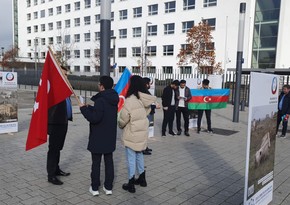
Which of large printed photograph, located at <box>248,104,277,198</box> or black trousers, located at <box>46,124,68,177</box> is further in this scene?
black trousers, located at <box>46,124,68,177</box>

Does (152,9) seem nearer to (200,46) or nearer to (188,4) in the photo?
(188,4)

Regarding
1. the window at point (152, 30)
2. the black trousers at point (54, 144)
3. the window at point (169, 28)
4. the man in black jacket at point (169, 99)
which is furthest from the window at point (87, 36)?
the black trousers at point (54, 144)

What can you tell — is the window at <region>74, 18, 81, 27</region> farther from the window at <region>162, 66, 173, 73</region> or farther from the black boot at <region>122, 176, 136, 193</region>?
A: the black boot at <region>122, 176, 136, 193</region>

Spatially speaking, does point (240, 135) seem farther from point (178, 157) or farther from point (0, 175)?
point (0, 175)

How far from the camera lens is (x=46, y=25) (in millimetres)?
69438

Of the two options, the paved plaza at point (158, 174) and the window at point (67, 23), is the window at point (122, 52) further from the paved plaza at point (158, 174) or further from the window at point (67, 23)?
the paved plaza at point (158, 174)

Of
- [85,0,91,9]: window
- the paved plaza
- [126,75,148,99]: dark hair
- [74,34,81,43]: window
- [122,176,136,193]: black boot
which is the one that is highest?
[85,0,91,9]: window

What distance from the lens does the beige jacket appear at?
4656 mm

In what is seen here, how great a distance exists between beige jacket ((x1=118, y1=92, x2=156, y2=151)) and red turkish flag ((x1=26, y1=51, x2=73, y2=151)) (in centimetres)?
94

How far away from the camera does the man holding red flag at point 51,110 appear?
14.4 feet

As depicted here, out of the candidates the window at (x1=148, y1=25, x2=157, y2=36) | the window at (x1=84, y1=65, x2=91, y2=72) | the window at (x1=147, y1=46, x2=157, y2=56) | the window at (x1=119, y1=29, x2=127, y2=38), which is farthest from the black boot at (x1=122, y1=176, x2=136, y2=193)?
the window at (x1=84, y1=65, x2=91, y2=72)

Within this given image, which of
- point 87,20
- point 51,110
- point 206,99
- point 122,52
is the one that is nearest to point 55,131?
point 51,110

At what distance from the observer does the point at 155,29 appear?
1978 inches

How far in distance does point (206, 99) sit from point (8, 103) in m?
6.74
